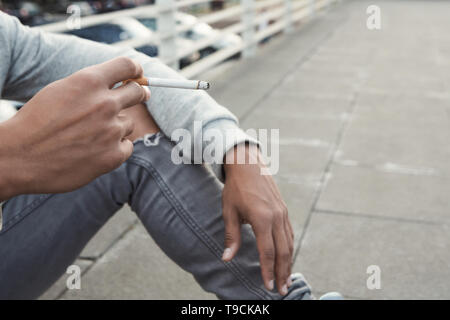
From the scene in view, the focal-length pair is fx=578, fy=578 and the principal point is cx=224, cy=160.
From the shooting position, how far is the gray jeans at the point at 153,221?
1.23 metres

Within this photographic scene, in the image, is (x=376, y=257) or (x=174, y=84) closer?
(x=174, y=84)

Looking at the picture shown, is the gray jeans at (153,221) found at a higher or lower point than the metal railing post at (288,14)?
higher

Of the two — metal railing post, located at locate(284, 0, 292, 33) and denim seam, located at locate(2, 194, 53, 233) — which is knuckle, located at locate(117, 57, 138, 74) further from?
metal railing post, located at locate(284, 0, 292, 33)

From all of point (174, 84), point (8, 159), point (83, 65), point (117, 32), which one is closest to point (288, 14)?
point (117, 32)

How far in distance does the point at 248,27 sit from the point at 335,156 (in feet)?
13.0

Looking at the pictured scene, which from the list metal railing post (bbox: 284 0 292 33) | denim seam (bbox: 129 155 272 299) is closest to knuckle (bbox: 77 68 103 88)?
denim seam (bbox: 129 155 272 299)

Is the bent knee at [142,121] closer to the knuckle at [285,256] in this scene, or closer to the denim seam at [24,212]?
the denim seam at [24,212]

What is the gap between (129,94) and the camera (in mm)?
914

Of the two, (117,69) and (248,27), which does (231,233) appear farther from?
(248,27)

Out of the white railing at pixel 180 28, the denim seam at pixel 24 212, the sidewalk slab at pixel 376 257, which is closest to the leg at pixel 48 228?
the denim seam at pixel 24 212

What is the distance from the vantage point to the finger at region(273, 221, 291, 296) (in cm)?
121

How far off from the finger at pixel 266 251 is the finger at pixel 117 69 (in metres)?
0.45
